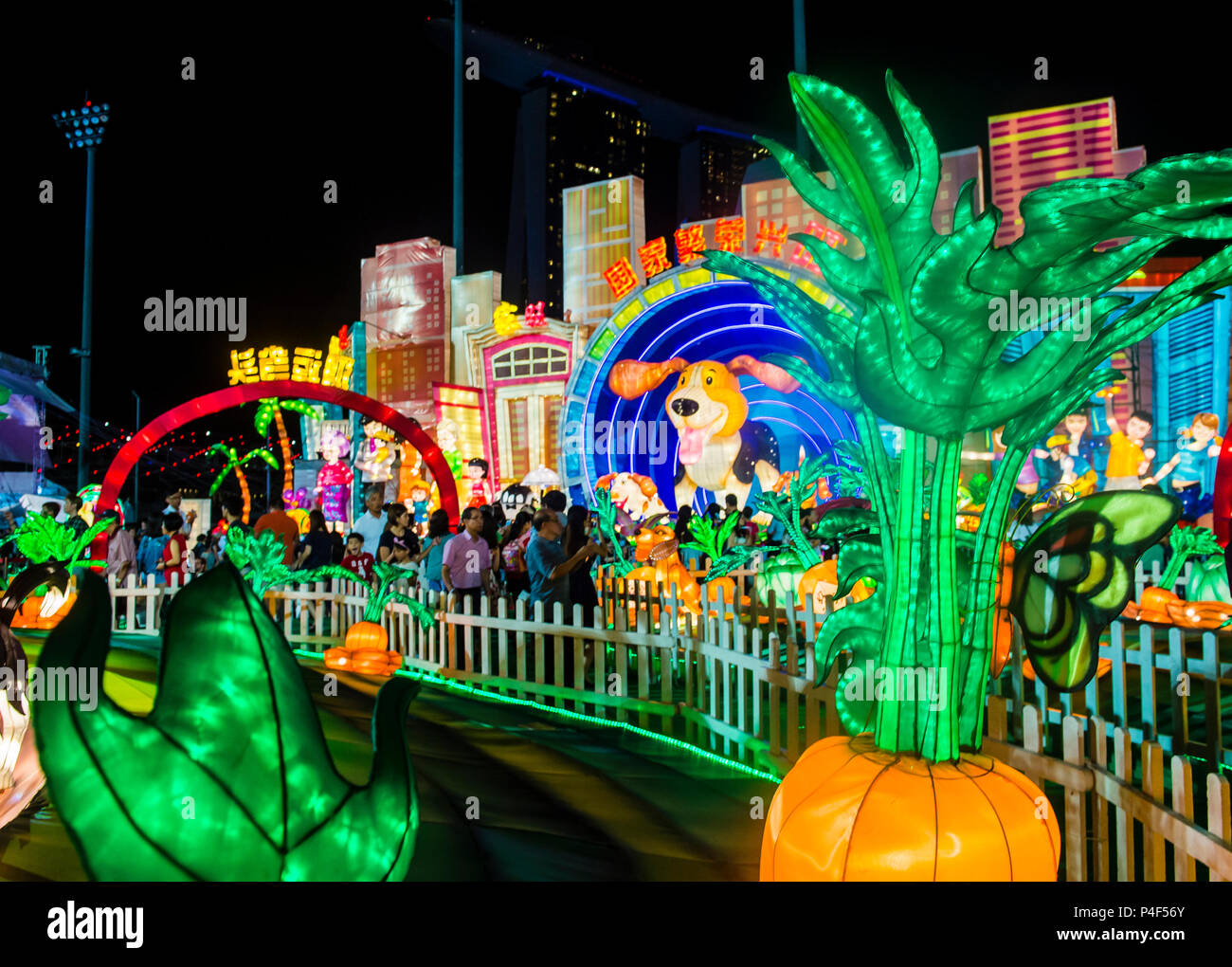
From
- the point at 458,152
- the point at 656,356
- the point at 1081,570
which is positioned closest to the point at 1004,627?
the point at 1081,570

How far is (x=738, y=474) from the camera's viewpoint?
65.2 feet

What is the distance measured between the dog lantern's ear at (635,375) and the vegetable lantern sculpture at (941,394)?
14994mm

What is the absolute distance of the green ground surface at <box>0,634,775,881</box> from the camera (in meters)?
4.00

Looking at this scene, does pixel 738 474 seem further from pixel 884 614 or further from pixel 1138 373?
pixel 884 614

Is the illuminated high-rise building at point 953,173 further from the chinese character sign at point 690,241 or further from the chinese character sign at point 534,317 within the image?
the chinese character sign at point 534,317

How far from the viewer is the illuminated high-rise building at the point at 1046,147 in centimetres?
1603

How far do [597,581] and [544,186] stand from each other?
29.7m

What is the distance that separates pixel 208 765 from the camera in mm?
2221

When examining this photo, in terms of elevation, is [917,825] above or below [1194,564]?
Answer: below

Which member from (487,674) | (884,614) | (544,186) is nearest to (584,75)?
(544,186)

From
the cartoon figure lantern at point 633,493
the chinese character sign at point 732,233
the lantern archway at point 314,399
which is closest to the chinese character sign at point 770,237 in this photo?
the chinese character sign at point 732,233

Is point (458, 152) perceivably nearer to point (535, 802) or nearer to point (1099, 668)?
point (1099, 668)

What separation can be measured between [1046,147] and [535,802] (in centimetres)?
1514

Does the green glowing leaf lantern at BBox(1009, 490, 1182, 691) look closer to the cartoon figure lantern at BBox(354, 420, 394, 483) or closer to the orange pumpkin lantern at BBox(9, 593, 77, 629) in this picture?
the orange pumpkin lantern at BBox(9, 593, 77, 629)
